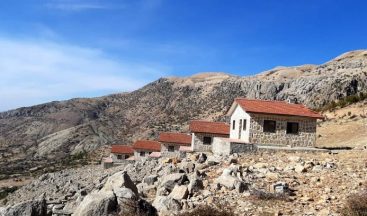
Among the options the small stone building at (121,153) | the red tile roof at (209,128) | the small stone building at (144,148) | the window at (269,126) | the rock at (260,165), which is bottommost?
the small stone building at (121,153)

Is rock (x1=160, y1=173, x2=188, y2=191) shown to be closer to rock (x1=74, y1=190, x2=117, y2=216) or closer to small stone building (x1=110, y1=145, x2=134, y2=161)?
rock (x1=74, y1=190, x2=117, y2=216)

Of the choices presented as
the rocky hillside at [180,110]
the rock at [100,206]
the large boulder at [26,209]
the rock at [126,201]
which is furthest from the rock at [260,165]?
the rocky hillside at [180,110]

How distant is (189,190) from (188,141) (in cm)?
3809

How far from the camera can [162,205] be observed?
692 inches

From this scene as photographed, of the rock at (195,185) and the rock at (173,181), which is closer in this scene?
the rock at (195,185)

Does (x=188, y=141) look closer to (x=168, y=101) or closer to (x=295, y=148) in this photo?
(x=295, y=148)

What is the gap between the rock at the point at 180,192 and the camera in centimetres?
1928

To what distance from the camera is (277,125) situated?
112 feet

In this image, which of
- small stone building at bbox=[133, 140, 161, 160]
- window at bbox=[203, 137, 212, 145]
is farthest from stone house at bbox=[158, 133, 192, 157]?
window at bbox=[203, 137, 212, 145]

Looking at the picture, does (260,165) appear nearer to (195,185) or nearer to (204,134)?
Result: (195,185)

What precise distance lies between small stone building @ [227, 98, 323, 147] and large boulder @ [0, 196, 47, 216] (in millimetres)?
20461

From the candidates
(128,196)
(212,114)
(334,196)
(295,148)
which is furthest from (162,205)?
(212,114)

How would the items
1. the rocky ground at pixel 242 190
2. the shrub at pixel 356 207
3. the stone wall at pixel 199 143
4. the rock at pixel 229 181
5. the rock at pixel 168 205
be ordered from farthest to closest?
the stone wall at pixel 199 143
the rock at pixel 229 181
the rock at pixel 168 205
the rocky ground at pixel 242 190
the shrub at pixel 356 207

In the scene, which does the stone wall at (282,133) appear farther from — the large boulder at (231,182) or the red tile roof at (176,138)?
Answer: the red tile roof at (176,138)
